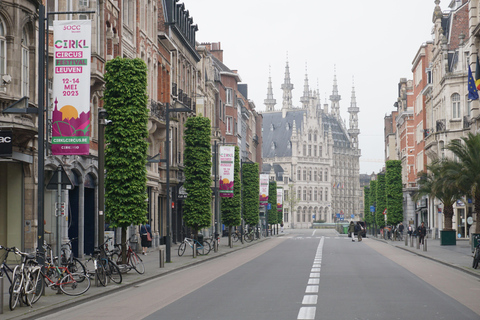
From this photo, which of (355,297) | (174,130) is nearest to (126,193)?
(355,297)

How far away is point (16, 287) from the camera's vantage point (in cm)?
1551

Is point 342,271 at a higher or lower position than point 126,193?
lower

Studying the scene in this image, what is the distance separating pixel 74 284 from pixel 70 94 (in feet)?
15.2

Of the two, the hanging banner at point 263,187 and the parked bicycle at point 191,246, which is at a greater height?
the hanging banner at point 263,187

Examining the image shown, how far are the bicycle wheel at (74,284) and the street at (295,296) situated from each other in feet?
2.27

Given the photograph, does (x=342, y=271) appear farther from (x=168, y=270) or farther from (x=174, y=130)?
(x=174, y=130)

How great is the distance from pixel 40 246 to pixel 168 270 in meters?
9.67

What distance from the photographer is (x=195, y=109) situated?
60.8 meters

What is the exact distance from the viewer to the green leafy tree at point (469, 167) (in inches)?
1629

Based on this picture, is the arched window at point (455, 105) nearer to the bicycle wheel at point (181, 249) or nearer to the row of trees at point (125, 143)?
the bicycle wheel at point (181, 249)

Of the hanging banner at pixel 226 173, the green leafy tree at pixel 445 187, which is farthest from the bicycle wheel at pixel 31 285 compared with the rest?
the hanging banner at pixel 226 173

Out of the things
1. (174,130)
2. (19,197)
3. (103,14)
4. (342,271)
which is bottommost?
(342,271)

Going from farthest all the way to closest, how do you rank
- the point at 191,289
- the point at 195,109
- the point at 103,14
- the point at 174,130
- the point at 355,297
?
the point at 195,109, the point at 174,130, the point at 103,14, the point at 191,289, the point at 355,297

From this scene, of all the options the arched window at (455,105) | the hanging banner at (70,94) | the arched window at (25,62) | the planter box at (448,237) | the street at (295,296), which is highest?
the arched window at (455,105)
